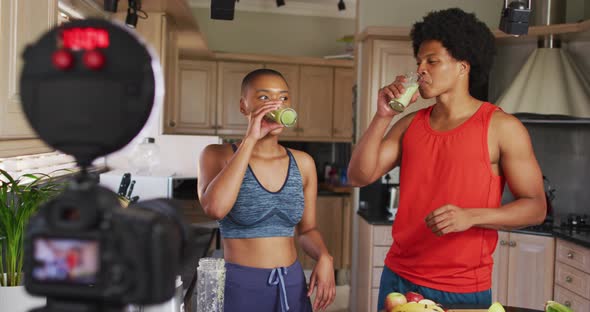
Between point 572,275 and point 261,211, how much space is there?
2.10 m

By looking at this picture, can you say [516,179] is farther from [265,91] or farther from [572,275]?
[572,275]

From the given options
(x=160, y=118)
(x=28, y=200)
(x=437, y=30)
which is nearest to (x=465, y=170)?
(x=437, y=30)

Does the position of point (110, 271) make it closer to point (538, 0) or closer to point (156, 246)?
point (156, 246)

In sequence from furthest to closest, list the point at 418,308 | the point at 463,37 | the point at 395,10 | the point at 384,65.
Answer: the point at 395,10
the point at 384,65
the point at 463,37
the point at 418,308

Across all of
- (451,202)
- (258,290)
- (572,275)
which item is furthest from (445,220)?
(572,275)

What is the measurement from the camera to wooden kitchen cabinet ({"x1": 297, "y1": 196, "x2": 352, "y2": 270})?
5.32 meters

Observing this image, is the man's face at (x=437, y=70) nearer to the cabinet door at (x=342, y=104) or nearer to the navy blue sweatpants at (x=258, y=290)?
the navy blue sweatpants at (x=258, y=290)

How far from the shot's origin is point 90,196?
408mm

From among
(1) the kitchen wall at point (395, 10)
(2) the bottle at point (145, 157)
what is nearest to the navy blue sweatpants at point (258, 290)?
(2) the bottle at point (145, 157)

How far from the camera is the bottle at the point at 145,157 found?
2938 mm

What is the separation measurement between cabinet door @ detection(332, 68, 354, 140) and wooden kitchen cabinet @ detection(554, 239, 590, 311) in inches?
116

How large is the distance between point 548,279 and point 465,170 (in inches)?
74.6

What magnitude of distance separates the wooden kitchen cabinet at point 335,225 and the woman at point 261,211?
3.77m

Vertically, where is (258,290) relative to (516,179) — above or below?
below
